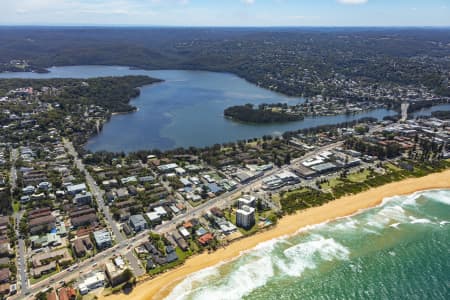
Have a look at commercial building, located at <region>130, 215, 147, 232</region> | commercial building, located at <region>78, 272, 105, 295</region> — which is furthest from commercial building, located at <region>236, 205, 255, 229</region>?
commercial building, located at <region>78, 272, 105, 295</region>

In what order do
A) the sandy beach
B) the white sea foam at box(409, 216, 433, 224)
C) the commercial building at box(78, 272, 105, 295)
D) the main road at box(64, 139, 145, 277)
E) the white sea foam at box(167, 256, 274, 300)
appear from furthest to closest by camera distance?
1. the white sea foam at box(409, 216, 433, 224)
2. the main road at box(64, 139, 145, 277)
3. the sandy beach
4. the white sea foam at box(167, 256, 274, 300)
5. the commercial building at box(78, 272, 105, 295)

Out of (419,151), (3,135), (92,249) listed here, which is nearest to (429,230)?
(419,151)

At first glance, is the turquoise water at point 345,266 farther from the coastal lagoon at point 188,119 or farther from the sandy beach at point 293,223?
the coastal lagoon at point 188,119

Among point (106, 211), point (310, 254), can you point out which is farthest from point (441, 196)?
point (106, 211)

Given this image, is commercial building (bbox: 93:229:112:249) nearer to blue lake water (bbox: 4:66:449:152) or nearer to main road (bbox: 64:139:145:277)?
main road (bbox: 64:139:145:277)

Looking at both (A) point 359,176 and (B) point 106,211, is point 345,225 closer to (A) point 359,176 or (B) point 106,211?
(A) point 359,176

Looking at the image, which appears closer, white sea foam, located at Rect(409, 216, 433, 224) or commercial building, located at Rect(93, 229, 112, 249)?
commercial building, located at Rect(93, 229, 112, 249)
